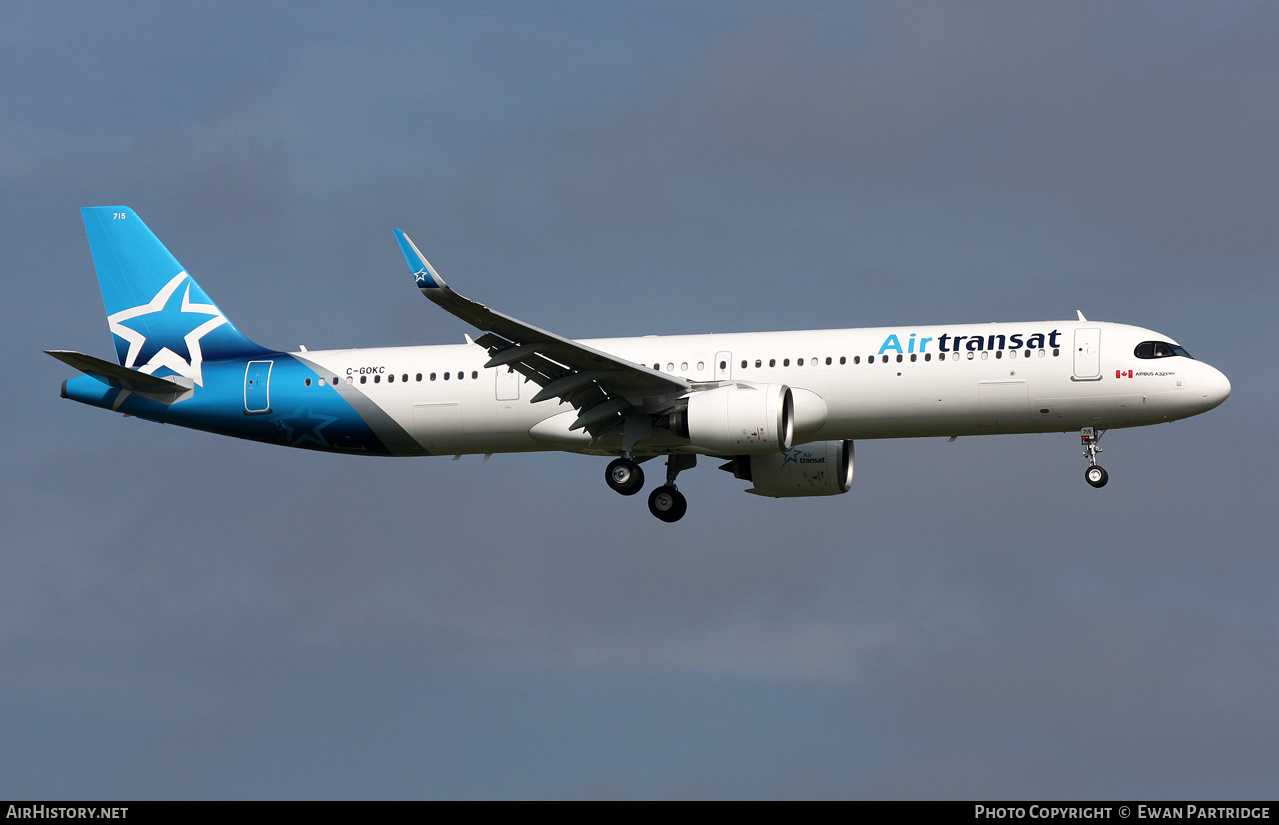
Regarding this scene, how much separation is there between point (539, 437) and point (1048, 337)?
13455 millimetres

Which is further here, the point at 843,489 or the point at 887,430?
the point at 843,489

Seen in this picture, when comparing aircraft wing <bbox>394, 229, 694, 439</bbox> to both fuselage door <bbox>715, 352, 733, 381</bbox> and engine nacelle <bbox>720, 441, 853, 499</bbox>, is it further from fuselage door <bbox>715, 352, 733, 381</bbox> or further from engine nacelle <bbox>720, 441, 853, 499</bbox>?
engine nacelle <bbox>720, 441, 853, 499</bbox>

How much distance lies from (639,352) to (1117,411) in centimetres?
1238

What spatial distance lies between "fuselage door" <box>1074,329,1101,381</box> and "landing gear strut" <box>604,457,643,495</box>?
38.5ft

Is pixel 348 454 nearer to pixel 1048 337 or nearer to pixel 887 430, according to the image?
pixel 887 430

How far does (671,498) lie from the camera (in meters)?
48.6

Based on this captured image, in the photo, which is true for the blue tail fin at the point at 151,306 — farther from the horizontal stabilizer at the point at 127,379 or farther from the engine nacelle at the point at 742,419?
the engine nacelle at the point at 742,419

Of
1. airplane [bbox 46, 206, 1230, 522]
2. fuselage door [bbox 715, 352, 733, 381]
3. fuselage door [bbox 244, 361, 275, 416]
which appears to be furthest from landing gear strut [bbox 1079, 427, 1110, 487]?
fuselage door [bbox 244, 361, 275, 416]

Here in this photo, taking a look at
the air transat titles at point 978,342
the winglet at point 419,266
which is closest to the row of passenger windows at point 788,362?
the air transat titles at point 978,342
